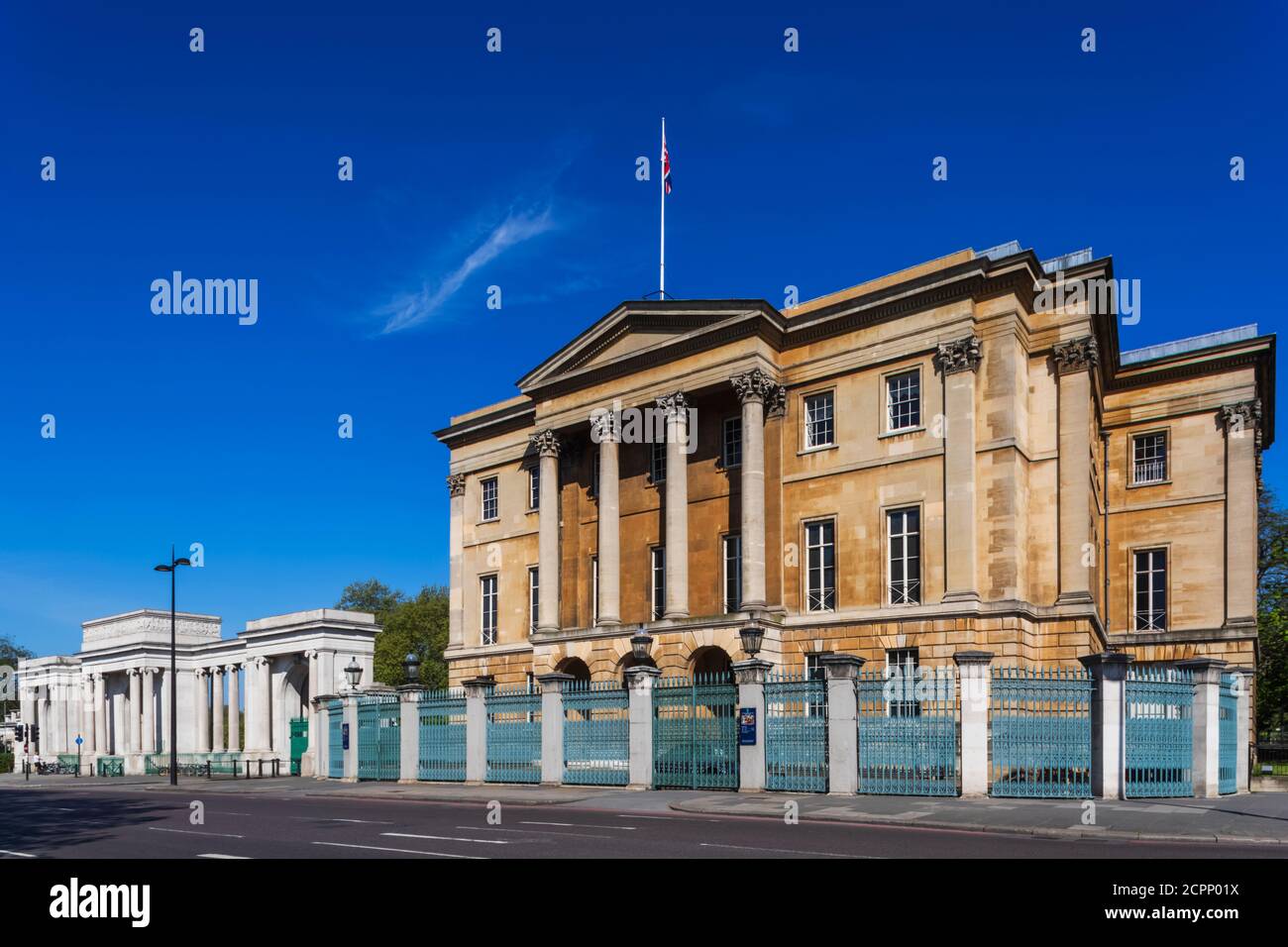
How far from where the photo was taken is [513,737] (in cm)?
3125

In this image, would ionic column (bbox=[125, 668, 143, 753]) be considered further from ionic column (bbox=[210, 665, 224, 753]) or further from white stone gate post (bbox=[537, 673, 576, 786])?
white stone gate post (bbox=[537, 673, 576, 786])

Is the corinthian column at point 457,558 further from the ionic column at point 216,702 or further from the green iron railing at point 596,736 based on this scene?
the ionic column at point 216,702

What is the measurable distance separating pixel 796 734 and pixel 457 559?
91.3 feet

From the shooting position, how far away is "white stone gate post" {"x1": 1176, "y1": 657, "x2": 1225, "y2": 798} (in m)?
22.6

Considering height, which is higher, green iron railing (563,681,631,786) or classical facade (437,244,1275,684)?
classical facade (437,244,1275,684)

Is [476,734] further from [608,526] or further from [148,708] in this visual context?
[148,708]

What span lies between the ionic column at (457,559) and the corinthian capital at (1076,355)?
2725 cm

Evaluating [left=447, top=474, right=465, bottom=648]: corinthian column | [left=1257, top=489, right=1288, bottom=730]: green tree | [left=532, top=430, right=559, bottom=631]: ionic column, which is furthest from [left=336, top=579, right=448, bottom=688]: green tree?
[left=1257, top=489, right=1288, bottom=730]: green tree

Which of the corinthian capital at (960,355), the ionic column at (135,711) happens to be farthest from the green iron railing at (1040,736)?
the ionic column at (135,711)

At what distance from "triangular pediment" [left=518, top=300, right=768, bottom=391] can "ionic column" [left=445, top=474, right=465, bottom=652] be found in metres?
8.80
